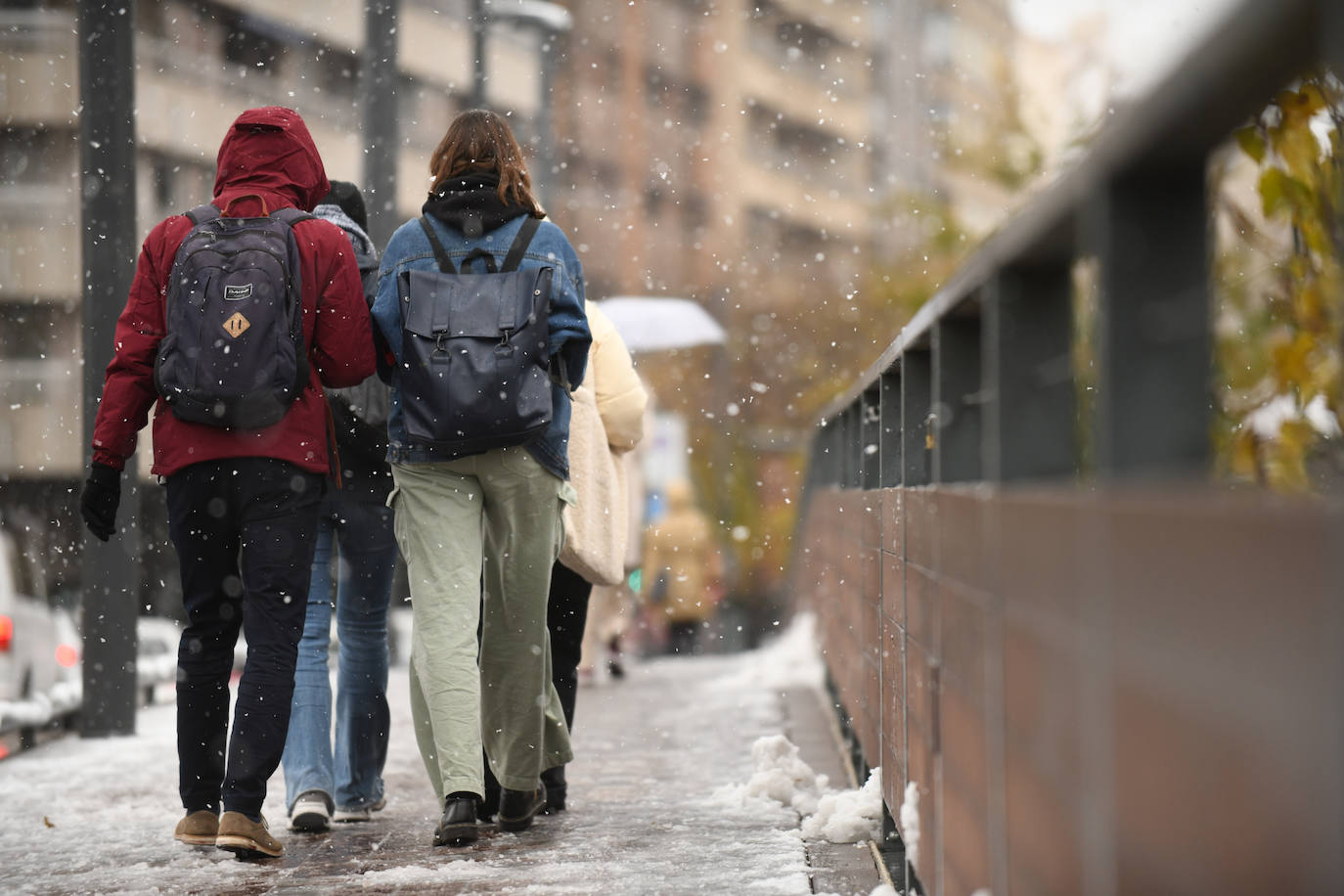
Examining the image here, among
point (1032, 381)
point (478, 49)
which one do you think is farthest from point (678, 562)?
point (1032, 381)

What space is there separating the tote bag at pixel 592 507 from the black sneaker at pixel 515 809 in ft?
2.48

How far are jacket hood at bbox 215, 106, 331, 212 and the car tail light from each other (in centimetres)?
702

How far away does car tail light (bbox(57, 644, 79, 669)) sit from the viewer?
11016 mm

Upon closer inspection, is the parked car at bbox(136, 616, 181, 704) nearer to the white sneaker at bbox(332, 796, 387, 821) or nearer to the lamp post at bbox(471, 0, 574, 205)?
the lamp post at bbox(471, 0, 574, 205)

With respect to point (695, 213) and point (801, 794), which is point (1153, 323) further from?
point (695, 213)

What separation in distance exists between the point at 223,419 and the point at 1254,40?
3.37 metres

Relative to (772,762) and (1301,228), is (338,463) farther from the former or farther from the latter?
(1301,228)

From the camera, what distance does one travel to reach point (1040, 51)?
20016 mm

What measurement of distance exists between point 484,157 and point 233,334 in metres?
0.90

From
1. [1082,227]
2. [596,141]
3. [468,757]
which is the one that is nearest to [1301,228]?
[1082,227]

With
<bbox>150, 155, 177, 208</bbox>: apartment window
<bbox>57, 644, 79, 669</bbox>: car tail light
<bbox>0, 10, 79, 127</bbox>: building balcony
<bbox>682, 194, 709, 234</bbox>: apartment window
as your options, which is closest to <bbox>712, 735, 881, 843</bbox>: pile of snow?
<bbox>57, 644, 79, 669</bbox>: car tail light

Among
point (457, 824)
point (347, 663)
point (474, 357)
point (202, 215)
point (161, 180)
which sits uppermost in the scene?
point (161, 180)

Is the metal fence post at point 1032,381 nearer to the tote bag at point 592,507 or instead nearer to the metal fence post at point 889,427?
the metal fence post at point 889,427

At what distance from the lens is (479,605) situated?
15.6ft
